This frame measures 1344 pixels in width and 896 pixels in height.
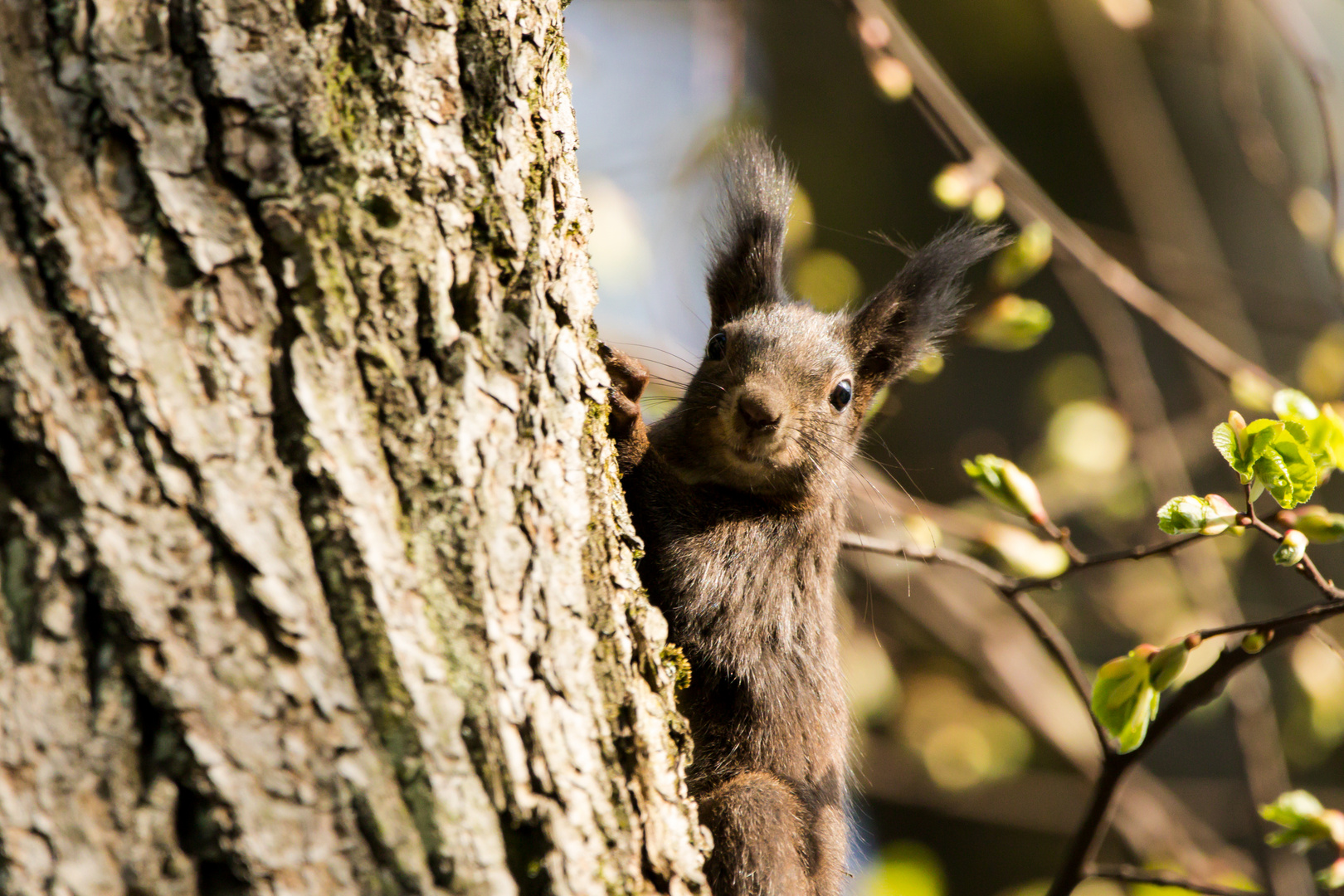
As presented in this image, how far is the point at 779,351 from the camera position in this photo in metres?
2.85

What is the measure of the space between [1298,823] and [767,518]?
135cm

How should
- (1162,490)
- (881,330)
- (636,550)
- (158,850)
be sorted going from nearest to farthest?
(158,850)
(636,550)
(881,330)
(1162,490)

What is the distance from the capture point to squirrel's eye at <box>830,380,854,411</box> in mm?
2918

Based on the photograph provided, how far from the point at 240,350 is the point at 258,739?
1.49ft

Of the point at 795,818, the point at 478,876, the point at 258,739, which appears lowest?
the point at 795,818

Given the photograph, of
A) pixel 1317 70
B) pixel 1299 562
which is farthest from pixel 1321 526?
pixel 1317 70

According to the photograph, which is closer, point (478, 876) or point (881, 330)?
point (478, 876)

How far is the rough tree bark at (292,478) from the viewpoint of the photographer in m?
1.10

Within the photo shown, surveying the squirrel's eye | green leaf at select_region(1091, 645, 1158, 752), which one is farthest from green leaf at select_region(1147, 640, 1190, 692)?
the squirrel's eye

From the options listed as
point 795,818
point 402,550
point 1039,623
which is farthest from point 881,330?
point 402,550

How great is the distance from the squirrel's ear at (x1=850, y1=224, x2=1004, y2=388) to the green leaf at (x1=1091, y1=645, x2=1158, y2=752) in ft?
4.83

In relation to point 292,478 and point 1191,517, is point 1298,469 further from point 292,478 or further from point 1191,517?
point 292,478

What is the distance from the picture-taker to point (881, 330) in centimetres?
309

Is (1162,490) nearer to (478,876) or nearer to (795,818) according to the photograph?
(795,818)
